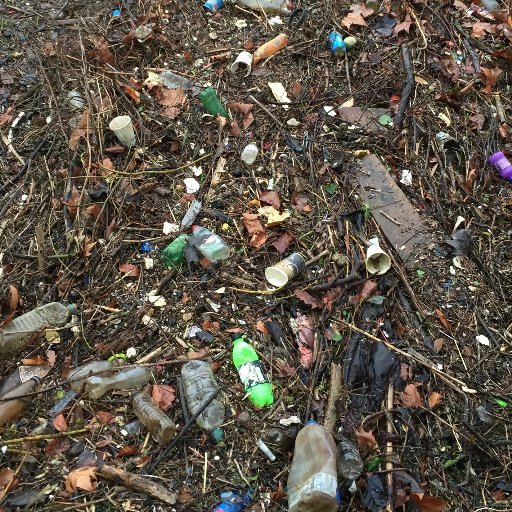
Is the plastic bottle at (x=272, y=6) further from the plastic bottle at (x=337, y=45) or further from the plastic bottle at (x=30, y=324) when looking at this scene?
the plastic bottle at (x=30, y=324)

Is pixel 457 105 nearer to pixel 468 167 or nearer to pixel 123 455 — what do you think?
pixel 468 167

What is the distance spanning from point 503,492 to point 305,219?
161cm

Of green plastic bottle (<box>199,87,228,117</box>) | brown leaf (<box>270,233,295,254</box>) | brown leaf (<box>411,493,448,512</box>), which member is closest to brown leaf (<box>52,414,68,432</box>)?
brown leaf (<box>270,233,295,254</box>)

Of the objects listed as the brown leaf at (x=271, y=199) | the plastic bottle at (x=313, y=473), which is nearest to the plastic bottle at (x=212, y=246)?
the brown leaf at (x=271, y=199)

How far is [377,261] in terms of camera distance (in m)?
2.77

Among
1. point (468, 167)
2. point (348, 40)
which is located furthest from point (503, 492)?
point (348, 40)

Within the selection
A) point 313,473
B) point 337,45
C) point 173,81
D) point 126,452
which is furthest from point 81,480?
point 337,45

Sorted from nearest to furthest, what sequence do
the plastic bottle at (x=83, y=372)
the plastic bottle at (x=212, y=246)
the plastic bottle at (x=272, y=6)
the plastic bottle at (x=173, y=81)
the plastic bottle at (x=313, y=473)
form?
the plastic bottle at (x=313, y=473) < the plastic bottle at (x=83, y=372) < the plastic bottle at (x=212, y=246) < the plastic bottle at (x=173, y=81) < the plastic bottle at (x=272, y=6)

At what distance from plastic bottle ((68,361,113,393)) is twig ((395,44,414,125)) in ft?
7.63

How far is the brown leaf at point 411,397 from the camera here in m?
2.35

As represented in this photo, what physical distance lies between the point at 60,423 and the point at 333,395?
119 cm

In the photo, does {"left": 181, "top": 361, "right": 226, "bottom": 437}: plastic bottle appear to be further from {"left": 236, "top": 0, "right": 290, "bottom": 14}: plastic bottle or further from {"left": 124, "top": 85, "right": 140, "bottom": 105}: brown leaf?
{"left": 236, "top": 0, "right": 290, "bottom": 14}: plastic bottle

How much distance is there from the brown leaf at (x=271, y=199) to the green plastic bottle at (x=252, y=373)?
2.82 ft

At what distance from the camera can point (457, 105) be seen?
→ 359 centimetres
